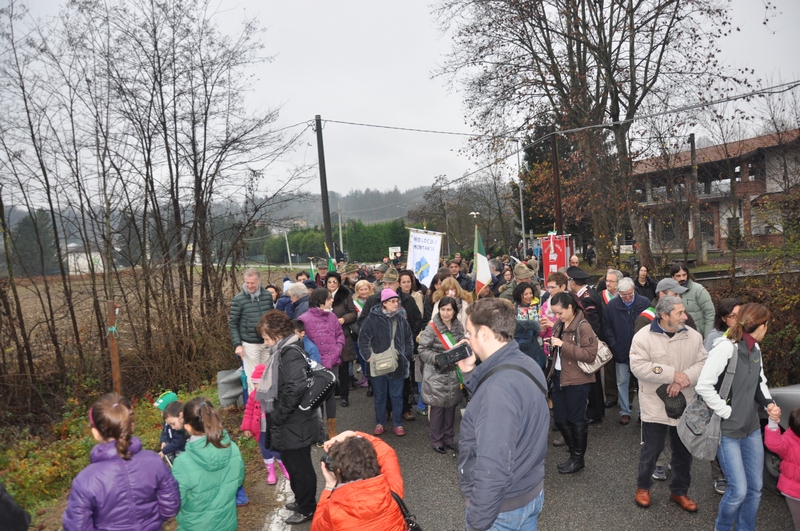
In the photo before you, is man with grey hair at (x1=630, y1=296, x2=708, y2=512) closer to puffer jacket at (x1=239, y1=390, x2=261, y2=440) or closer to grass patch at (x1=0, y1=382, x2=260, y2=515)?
puffer jacket at (x1=239, y1=390, x2=261, y2=440)

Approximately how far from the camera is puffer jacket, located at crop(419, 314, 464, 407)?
569 centimetres

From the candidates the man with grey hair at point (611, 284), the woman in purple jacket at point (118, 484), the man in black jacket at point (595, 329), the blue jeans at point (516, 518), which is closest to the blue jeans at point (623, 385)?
the man in black jacket at point (595, 329)

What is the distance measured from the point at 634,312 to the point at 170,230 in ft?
26.5

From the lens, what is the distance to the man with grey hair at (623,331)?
6367mm

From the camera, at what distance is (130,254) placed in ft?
30.6

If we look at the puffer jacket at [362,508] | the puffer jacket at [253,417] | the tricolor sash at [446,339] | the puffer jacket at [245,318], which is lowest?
the puffer jacket at [253,417]

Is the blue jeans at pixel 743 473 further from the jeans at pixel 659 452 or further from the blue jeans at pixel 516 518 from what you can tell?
the blue jeans at pixel 516 518

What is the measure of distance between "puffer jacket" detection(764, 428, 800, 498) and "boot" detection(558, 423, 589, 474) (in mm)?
1778

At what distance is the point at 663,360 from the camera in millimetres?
4199

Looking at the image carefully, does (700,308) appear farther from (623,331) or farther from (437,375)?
(437,375)

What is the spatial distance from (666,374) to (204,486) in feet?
11.0

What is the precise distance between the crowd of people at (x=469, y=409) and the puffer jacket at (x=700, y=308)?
0.02 m

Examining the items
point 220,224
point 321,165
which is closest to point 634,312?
point 220,224

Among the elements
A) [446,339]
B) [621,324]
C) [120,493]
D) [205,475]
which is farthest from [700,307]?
[120,493]
